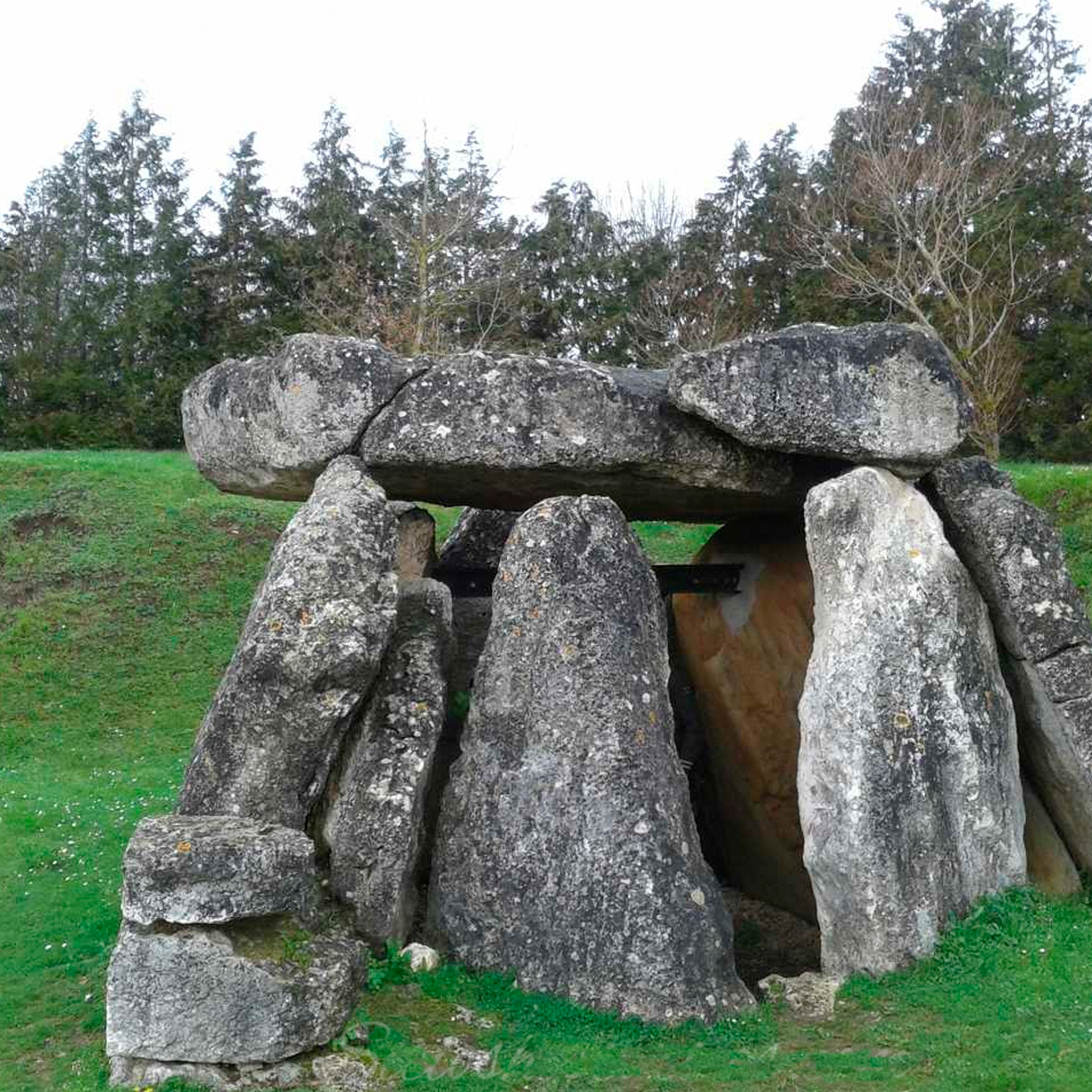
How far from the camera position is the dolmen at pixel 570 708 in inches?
248

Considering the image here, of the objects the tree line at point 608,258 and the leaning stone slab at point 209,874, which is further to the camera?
the tree line at point 608,258

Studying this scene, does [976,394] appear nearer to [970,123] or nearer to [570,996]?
[970,123]

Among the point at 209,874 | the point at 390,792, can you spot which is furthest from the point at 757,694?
the point at 209,874

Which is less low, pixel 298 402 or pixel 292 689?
pixel 298 402

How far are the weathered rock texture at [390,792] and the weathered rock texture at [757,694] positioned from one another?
3.32 meters

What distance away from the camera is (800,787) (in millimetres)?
7652

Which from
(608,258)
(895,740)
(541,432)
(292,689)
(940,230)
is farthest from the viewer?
(608,258)

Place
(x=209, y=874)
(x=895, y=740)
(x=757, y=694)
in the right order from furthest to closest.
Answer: (x=757, y=694) → (x=895, y=740) → (x=209, y=874)

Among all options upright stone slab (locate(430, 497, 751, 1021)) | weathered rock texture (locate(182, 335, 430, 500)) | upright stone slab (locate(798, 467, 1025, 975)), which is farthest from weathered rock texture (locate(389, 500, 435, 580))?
upright stone slab (locate(798, 467, 1025, 975))

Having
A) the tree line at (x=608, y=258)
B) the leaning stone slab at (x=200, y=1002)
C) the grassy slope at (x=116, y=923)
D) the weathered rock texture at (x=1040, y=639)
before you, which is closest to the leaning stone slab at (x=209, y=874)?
the leaning stone slab at (x=200, y=1002)

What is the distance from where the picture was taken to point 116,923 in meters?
8.65

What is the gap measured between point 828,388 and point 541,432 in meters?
1.89

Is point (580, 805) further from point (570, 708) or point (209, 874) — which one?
point (209, 874)

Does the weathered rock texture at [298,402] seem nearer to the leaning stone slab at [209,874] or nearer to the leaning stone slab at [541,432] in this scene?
the leaning stone slab at [541,432]
